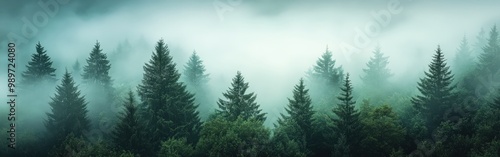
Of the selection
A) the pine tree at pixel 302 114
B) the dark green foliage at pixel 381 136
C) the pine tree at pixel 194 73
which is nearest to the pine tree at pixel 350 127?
the dark green foliage at pixel 381 136

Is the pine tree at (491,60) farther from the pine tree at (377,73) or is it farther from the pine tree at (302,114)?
the pine tree at (302,114)

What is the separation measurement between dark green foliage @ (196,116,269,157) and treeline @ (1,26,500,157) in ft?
0.42

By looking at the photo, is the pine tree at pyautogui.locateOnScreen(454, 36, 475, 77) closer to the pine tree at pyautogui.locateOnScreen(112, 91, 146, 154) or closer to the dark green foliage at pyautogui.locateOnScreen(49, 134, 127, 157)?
the pine tree at pyautogui.locateOnScreen(112, 91, 146, 154)

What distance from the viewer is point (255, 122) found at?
63469 mm

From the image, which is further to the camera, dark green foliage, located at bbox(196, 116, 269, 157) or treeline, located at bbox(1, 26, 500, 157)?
treeline, located at bbox(1, 26, 500, 157)

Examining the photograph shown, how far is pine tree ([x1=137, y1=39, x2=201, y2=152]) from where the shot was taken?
71.2 meters

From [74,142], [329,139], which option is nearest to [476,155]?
[329,139]

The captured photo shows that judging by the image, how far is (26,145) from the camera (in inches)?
3002

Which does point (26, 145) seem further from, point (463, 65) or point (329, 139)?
point (463, 65)

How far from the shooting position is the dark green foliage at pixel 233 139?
192 ft

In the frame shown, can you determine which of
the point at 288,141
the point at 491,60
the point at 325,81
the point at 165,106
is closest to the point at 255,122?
the point at 288,141

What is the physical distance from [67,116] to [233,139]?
32192 millimetres

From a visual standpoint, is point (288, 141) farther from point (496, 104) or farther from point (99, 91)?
point (99, 91)

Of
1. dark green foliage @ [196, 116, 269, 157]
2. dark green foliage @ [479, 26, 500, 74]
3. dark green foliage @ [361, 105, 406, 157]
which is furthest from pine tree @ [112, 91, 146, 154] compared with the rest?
dark green foliage @ [479, 26, 500, 74]
